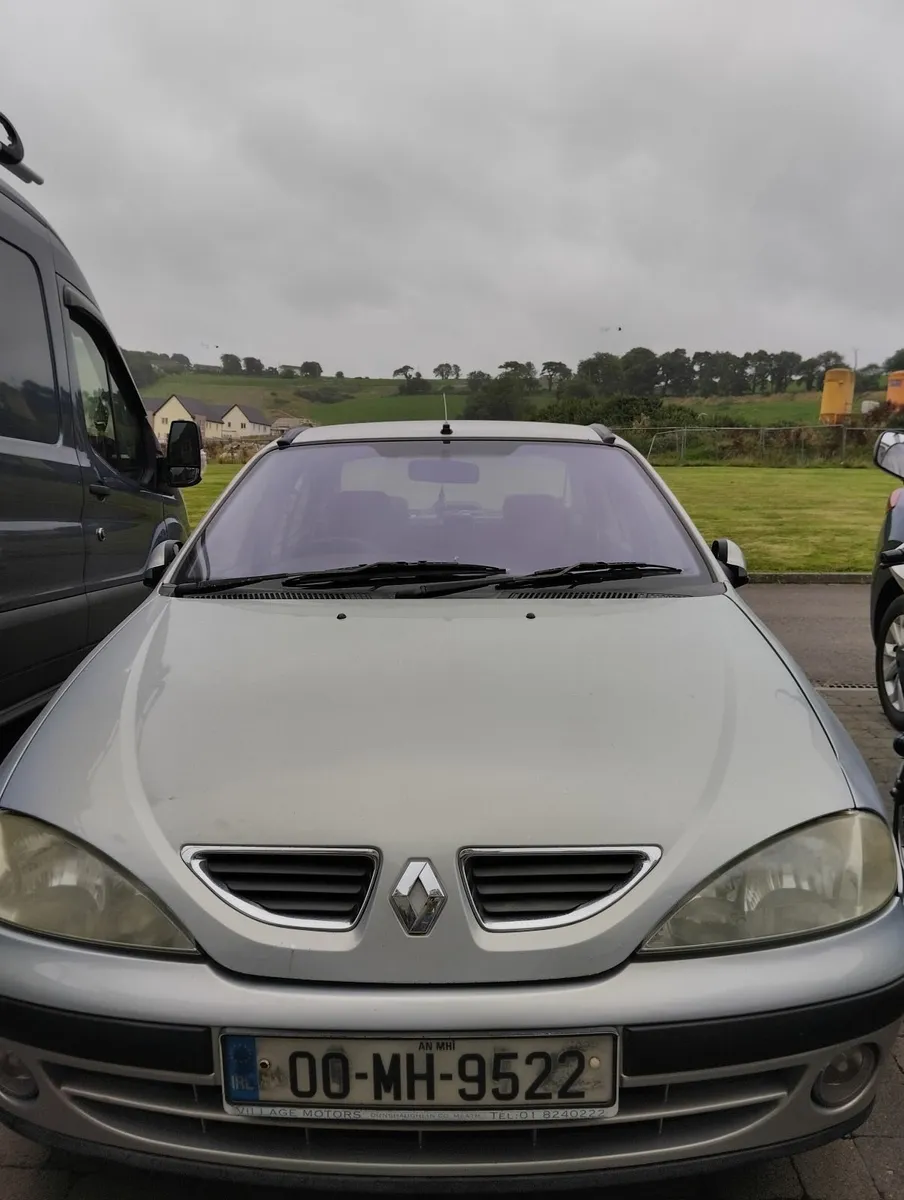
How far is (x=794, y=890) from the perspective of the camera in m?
1.58

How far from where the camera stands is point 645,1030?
4.73 ft

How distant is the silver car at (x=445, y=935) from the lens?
57.0 inches

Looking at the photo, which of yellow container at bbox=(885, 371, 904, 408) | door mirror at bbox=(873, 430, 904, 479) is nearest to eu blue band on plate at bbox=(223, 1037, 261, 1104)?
door mirror at bbox=(873, 430, 904, 479)

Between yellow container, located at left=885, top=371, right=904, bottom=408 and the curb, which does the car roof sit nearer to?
the curb

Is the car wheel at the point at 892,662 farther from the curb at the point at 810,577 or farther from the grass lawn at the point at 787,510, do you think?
the grass lawn at the point at 787,510

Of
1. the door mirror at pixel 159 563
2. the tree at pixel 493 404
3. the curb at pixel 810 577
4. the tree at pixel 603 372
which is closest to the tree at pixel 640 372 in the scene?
the tree at pixel 603 372

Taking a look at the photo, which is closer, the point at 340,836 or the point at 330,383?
the point at 340,836

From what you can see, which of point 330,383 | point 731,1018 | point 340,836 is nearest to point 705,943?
point 731,1018

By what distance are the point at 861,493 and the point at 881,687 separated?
17.1 metres

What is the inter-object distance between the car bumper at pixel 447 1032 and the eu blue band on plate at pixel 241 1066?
21 millimetres

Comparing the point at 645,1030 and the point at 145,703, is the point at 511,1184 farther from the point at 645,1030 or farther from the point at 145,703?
the point at 145,703

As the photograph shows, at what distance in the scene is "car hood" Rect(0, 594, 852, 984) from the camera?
149 centimetres

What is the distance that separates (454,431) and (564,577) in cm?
89

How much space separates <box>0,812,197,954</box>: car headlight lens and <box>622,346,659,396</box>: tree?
43.5 m
